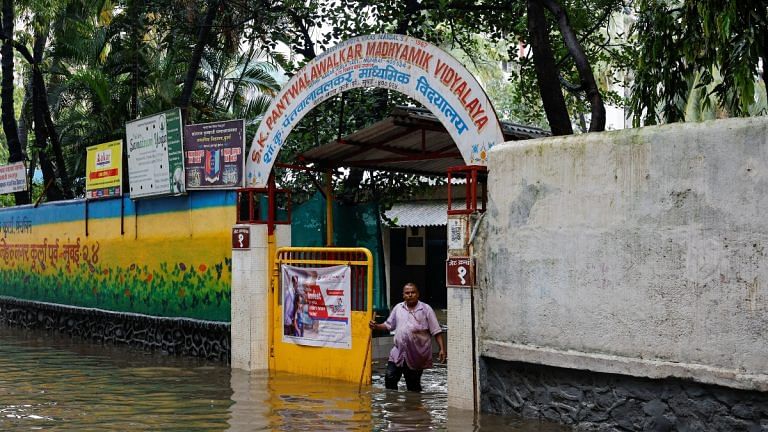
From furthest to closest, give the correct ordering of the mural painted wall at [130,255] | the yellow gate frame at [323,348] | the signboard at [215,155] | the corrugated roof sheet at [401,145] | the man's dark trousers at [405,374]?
1. the mural painted wall at [130,255]
2. the signboard at [215,155]
3. the corrugated roof sheet at [401,145]
4. the yellow gate frame at [323,348]
5. the man's dark trousers at [405,374]

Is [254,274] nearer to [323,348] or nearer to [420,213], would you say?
[323,348]

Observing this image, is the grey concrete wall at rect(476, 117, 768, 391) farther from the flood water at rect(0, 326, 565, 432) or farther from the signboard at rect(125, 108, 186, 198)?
the signboard at rect(125, 108, 186, 198)

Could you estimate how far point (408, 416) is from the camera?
33.3 ft

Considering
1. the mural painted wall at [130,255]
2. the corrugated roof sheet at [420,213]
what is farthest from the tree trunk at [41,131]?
the corrugated roof sheet at [420,213]

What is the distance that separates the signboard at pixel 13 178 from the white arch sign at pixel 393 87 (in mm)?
10687

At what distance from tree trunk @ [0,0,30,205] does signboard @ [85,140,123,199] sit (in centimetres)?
641

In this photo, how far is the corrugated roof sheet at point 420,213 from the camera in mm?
23672

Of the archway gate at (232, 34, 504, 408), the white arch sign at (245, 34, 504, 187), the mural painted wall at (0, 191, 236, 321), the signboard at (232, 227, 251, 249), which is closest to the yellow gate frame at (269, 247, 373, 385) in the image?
the archway gate at (232, 34, 504, 408)

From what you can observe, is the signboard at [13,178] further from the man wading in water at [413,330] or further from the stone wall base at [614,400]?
the stone wall base at [614,400]

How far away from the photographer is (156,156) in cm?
1583

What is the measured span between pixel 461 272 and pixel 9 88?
689 inches

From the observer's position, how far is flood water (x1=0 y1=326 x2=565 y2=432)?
31.7 ft

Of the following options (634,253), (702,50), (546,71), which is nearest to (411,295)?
(634,253)

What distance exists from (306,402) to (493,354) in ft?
7.73
